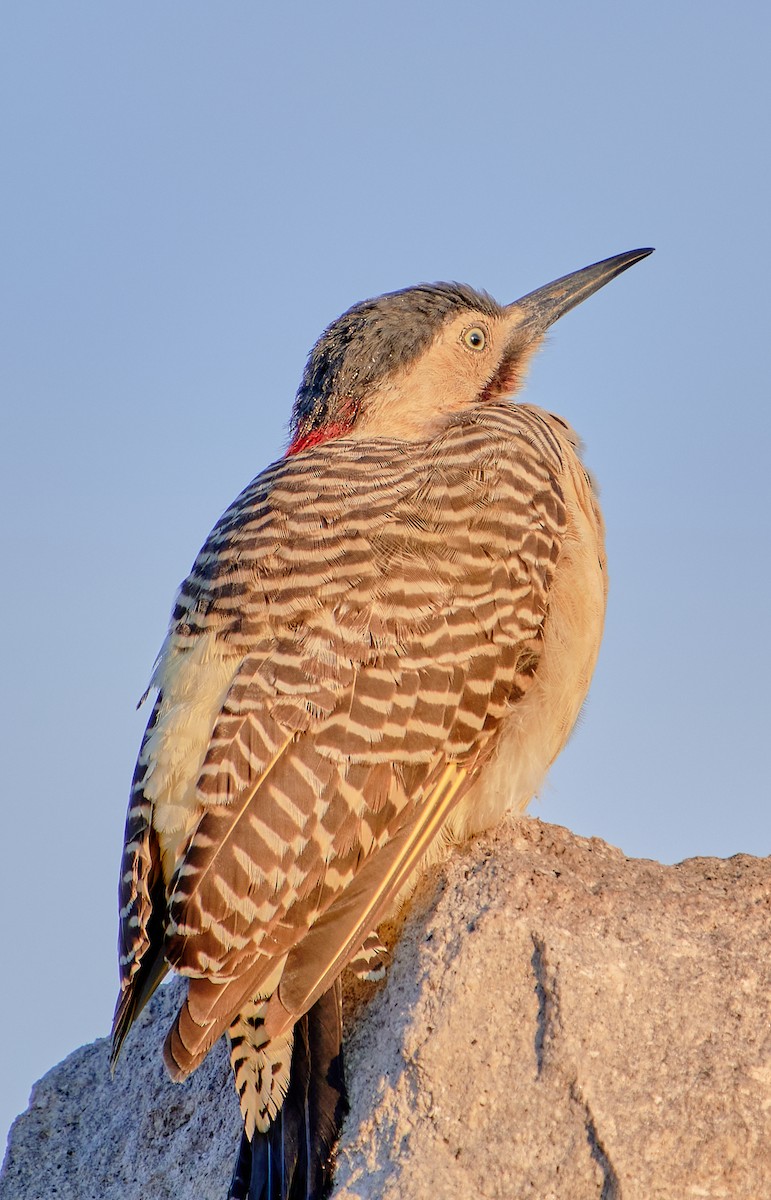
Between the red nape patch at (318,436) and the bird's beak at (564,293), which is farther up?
the bird's beak at (564,293)

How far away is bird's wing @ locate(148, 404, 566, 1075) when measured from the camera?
488 centimetres

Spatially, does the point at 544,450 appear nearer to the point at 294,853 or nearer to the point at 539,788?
the point at 539,788

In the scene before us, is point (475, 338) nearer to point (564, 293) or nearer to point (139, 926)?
point (564, 293)

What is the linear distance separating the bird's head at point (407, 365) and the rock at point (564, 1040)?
2.46m

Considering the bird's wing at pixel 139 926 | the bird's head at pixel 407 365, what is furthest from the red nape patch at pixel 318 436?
the bird's wing at pixel 139 926

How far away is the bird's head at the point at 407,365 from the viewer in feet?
Answer: 23.1

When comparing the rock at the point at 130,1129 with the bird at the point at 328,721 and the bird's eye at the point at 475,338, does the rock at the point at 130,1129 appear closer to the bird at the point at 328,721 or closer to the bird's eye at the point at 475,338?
the bird at the point at 328,721

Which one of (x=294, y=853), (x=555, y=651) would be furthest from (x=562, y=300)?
(x=294, y=853)

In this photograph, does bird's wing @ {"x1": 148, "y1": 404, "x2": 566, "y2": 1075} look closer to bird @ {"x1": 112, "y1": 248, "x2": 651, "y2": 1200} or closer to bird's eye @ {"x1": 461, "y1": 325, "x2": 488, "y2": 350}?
bird @ {"x1": 112, "y1": 248, "x2": 651, "y2": 1200}

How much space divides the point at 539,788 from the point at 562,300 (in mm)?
3375

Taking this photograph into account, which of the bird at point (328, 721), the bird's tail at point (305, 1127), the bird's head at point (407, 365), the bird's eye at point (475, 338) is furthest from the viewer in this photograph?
the bird's eye at point (475, 338)

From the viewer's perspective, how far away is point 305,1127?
473 centimetres

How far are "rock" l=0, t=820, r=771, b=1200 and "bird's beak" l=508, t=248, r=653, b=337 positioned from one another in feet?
11.2

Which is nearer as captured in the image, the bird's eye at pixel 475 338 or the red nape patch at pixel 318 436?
the red nape patch at pixel 318 436
